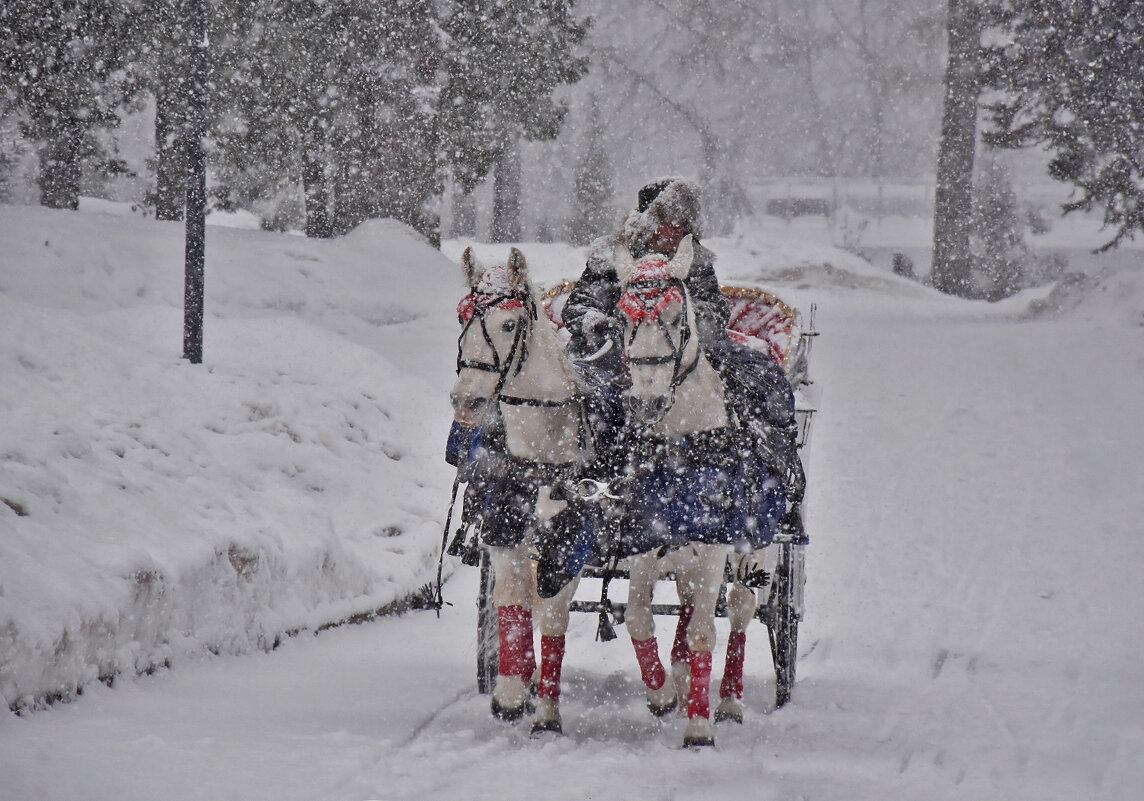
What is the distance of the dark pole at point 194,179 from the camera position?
8500 mm

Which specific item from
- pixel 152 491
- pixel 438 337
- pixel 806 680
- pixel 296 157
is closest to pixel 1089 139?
pixel 438 337

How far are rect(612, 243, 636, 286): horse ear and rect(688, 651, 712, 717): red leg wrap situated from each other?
1.76 metres

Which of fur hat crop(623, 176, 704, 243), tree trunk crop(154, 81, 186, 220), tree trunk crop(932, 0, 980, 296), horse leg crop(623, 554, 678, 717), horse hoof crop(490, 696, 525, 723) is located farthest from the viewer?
tree trunk crop(932, 0, 980, 296)

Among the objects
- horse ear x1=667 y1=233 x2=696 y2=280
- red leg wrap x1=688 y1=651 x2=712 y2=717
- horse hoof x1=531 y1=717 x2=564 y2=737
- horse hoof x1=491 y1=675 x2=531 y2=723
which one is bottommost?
horse hoof x1=531 y1=717 x2=564 y2=737

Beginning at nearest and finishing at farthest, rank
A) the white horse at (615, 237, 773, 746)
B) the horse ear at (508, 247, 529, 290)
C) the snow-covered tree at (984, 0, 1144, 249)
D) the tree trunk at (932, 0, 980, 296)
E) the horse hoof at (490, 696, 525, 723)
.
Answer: the white horse at (615, 237, 773, 746), the horse ear at (508, 247, 529, 290), the horse hoof at (490, 696, 525, 723), the snow-covered tree at (984, 0, 1144, 249), the tree trunk at (932, 0, 980, 296)

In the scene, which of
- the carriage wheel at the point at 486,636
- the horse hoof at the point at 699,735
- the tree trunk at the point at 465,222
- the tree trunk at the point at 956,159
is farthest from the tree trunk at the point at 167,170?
the tree trunk at the point at 465,222

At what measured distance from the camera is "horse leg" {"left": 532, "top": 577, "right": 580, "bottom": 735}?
4773 millimetres

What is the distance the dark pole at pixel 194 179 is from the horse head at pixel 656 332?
206 inches

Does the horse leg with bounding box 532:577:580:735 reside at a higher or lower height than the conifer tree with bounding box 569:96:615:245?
lower

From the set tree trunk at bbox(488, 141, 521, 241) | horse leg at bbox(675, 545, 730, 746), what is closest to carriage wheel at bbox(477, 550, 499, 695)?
horse leg at bbox(675, 545, 730, 746)

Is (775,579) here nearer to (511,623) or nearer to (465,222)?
(511,623)

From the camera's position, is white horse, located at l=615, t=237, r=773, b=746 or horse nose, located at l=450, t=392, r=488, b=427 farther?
white horse, located at l=615, t=237, r=773, b=746

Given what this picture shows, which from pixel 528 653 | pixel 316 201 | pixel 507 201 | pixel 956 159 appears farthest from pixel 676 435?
pixel 507 201

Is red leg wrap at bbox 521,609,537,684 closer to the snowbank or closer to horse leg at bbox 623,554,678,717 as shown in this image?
horse leg at bbox 623,554,678,717
